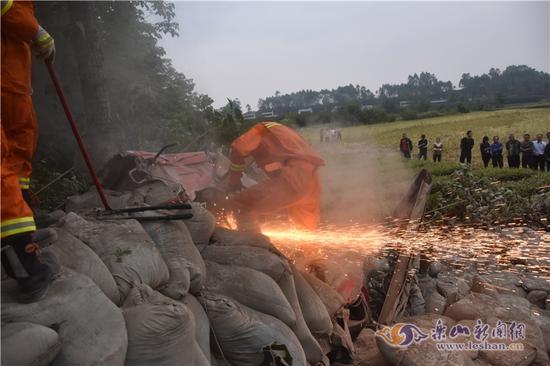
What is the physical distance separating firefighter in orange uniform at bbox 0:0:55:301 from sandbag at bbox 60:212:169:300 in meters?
0.37

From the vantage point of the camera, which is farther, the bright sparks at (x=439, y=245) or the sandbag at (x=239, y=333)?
the bright sparks at (x=439, y=245)

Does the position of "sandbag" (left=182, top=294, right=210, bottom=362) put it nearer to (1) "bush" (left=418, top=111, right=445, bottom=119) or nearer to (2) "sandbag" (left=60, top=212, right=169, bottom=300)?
(2) "sandbag" (left=60, top=212, right=169, bottom=300)

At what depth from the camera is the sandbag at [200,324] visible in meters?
2.54

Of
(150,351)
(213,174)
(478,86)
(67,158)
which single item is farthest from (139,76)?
(478,86)

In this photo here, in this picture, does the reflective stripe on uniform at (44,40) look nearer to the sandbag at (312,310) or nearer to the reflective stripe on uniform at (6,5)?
the reflective stripe on uniform at (6,5)

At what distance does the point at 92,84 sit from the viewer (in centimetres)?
588

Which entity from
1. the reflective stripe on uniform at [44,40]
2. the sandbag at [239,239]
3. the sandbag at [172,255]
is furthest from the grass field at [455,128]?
the reflective stripe on uniform at [44,40]

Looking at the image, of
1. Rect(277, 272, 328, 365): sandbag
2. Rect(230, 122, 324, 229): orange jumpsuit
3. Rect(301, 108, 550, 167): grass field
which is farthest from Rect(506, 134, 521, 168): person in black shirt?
Rect(277, 272, 328, 365): sandbag

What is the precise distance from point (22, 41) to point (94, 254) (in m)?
1.10

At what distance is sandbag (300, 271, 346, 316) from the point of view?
11.9 feet

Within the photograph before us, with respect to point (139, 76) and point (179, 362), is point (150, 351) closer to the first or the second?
point (179, 362)

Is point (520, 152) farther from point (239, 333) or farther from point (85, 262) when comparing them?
A: point (85, 262)

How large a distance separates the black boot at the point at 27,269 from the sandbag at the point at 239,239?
1.45 m

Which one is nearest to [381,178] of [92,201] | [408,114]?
[92,201]
